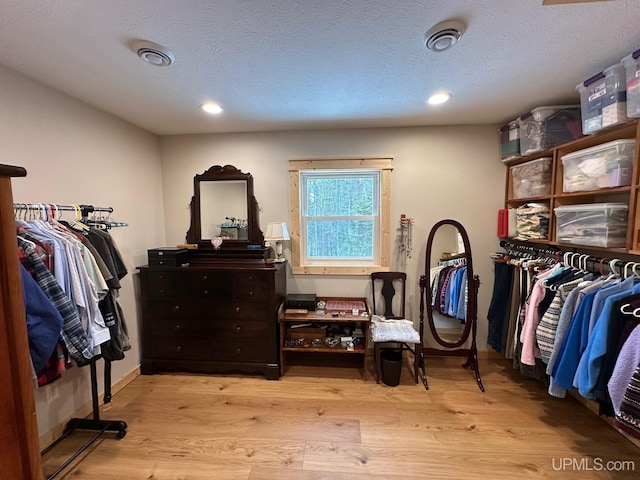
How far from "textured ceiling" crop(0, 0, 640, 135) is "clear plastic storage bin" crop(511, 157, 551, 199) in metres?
0.46

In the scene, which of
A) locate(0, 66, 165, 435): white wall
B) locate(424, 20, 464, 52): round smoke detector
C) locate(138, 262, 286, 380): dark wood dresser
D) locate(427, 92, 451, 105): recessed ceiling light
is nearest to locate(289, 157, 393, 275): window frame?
locate(138, 262, 286, 380): dark wood dresser

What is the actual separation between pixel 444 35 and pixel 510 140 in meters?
1.56

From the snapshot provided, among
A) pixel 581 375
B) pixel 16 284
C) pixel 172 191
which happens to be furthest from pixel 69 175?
pixel 581 375

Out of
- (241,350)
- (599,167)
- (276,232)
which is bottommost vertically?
(241,350)

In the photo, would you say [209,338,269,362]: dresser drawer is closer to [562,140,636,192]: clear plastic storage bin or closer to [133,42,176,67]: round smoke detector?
[133,42,176,67]: round smoke detector

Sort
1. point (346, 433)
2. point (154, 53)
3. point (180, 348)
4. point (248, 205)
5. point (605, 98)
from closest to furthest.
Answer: point (154, 53)
point (605, 98)
point (346, 433)
point (180, 348)
point (248, 205)

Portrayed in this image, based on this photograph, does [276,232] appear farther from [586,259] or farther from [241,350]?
[586,259]

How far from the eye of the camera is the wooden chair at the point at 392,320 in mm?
2330

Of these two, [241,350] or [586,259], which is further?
[241,350]

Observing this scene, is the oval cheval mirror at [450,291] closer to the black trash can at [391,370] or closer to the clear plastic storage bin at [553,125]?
the black trash can at [391,370]

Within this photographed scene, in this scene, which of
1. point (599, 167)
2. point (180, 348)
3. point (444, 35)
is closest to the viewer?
point (444, 35)

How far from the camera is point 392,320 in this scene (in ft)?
8.61

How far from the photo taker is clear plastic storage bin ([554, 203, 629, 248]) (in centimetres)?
163

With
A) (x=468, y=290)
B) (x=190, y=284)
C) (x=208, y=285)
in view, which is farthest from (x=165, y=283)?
(x=468, y=290)
